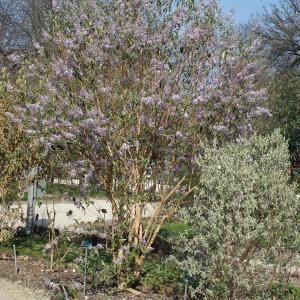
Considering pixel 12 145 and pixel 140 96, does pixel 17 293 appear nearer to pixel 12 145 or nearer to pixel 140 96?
pixel 12 145

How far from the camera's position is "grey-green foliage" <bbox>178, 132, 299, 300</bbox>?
574 centimetres

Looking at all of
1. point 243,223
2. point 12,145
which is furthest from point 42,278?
point 243,223

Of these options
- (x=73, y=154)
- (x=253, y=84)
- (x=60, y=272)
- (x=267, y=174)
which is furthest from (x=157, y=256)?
(x=267, y=174)

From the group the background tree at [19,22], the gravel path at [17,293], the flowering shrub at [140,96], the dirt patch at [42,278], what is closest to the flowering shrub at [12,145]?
the dirt patch at [42,278]

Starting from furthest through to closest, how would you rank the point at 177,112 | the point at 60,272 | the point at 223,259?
the point at 60,272 < the point at 177,112 < the point at 223,259

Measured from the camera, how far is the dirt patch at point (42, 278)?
711 cm

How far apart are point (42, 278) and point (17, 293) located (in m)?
0.74

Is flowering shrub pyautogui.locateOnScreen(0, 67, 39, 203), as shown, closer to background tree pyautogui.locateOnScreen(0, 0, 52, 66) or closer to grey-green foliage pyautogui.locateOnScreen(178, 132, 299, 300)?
grey-green foliage pyautogui.locateOnScreen(178, 132, 299, 300)

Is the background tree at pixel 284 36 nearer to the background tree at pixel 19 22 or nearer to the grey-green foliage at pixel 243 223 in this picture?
the background tree at pixel 19 22

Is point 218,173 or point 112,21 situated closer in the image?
point 218,173

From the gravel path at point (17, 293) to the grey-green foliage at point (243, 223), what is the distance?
1.93m

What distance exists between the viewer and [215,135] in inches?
288

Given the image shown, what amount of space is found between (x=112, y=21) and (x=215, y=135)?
1.70 meters

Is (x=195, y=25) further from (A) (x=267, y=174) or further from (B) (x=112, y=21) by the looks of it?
(A) (x=267, y=174)
